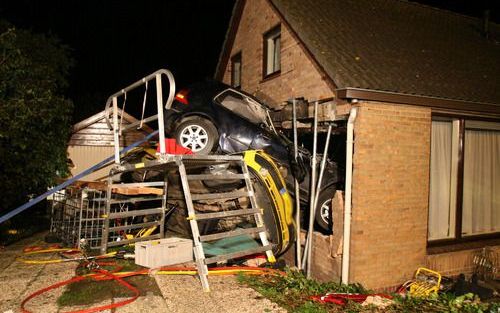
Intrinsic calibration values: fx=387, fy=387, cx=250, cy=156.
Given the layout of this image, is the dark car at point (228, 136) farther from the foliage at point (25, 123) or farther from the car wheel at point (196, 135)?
the foliage at point (25, 123)

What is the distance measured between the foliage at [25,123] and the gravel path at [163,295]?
8.57 ft

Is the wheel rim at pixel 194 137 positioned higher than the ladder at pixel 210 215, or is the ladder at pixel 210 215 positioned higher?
the wheel rim at pixel 194 137

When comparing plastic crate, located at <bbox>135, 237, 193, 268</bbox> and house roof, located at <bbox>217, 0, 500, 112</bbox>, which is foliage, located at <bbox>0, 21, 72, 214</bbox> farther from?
house roof, located at <bbox>217, 0, 500, 112</bbox>

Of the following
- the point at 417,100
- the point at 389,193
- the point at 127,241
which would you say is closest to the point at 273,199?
the point at 389,193

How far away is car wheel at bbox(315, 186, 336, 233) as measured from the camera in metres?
7.07

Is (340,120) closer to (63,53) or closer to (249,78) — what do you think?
(249,78)

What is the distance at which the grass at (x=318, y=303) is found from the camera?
182 inches

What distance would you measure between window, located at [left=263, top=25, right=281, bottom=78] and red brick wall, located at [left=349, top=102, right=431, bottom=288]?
3963 millimetres

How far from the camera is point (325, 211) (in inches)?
281

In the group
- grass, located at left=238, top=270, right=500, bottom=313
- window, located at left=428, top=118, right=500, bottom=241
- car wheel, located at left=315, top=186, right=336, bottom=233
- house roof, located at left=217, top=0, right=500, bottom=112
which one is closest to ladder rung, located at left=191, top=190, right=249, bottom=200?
grass, located at left=238, top=270, right=500, bottom=313

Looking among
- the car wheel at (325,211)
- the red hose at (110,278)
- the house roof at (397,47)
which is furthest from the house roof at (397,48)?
the red hose at (110,278)

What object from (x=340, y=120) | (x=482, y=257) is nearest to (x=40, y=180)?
(x=340, y=120)

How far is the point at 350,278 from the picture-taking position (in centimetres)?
609

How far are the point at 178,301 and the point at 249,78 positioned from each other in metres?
7.30
